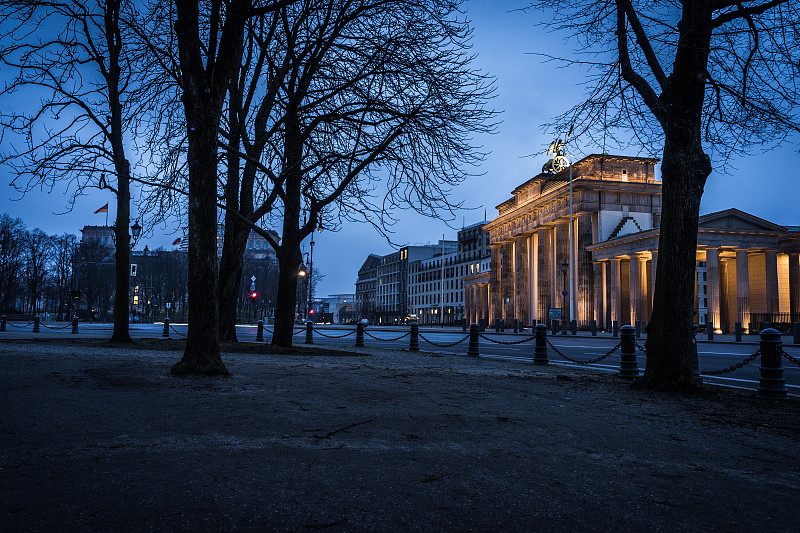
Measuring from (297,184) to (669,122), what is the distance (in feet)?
33.8

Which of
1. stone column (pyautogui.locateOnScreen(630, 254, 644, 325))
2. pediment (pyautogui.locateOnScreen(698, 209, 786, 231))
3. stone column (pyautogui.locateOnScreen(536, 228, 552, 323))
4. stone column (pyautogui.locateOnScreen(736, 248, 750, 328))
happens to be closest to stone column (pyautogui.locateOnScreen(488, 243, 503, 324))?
stone column (pyautogui.locateOnScreen(536, 228, 552, 323))

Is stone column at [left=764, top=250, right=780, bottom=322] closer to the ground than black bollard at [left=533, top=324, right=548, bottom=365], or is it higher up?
higher up

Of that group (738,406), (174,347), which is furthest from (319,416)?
(174,347)

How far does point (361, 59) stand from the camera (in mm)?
14188

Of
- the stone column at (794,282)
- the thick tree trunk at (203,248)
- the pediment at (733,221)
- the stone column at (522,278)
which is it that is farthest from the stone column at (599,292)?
the thick tree trunk at (203,248)

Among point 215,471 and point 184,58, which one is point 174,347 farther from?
point 215,471

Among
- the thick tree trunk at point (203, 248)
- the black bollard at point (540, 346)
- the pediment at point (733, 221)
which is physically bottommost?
the black bollard at point (540, 346)

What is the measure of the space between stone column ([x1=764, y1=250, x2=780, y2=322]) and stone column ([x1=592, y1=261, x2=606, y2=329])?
1421 cm

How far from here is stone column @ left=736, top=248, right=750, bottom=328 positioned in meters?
46.6

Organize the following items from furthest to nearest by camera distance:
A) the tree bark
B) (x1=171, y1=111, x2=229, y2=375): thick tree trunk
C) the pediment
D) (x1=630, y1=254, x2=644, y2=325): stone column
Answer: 1. (x1=630, y1=254, x2=644, y2=325): stone column
2. the pediment
3. (x1=171, y1=111, x2=229, y2=375): thick tree trunk
4. the tree bark

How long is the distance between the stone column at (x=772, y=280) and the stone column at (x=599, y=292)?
46.6ft

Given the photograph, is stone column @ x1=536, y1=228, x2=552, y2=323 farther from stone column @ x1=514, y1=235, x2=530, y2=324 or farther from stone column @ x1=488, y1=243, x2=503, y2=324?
stone column @ x1=488, y1=243, x2=503, y2=324

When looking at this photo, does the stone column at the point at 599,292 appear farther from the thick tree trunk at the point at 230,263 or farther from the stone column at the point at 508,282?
the thick tree trunk at the point at 230,263

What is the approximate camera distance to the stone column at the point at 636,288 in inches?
2015
